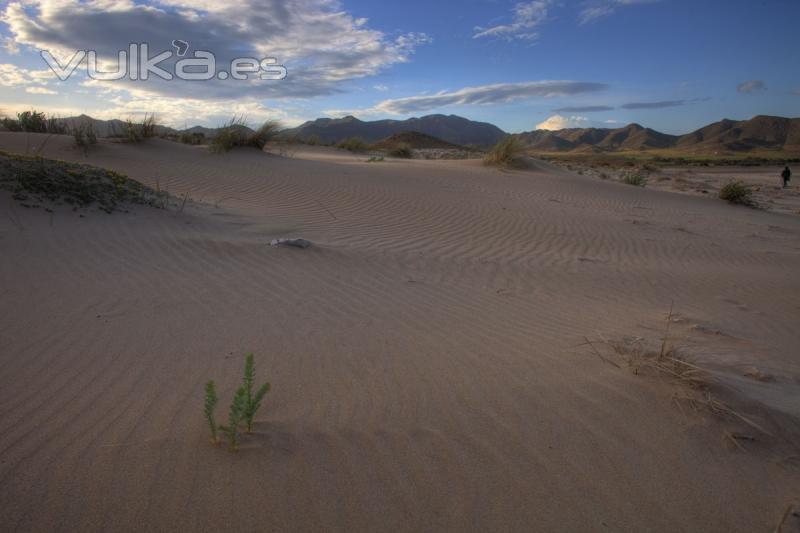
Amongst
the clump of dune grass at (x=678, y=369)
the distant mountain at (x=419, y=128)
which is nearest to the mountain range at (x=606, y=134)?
the distant mountain at (x=419, y=128)

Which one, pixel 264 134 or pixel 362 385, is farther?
pixel 264 134

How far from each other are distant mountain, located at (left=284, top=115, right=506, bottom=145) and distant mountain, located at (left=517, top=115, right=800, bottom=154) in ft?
28.6

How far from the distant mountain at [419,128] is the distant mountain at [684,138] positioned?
28.6ft

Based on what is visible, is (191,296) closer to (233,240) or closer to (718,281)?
(233,240)

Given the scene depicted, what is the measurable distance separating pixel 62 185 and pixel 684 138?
109m

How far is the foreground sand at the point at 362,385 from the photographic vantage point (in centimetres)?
185

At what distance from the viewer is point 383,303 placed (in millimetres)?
4309

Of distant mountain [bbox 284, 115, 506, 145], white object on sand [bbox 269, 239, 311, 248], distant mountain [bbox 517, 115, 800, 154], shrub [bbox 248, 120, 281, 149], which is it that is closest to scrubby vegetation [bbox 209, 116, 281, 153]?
shrub [bbox 248, 120, 281, 149]

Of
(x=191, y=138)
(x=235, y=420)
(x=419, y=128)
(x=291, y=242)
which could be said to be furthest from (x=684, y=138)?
(x=235, y=420)

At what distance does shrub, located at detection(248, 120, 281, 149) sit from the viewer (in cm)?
1505

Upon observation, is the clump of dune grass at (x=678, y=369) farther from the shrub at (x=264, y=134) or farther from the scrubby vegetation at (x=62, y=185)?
the shrub at (x=264, y=134)

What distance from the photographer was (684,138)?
9188cm

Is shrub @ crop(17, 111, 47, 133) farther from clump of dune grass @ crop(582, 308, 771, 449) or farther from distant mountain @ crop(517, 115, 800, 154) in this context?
distant mountain @ crop(517, 115, 800, 154)

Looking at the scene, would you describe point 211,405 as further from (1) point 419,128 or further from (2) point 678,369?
(1) point 419,128
